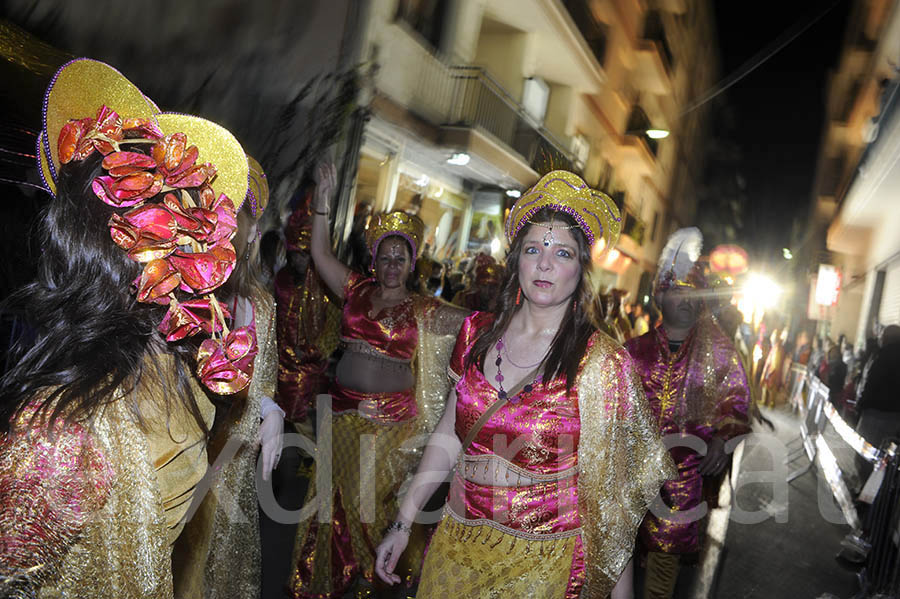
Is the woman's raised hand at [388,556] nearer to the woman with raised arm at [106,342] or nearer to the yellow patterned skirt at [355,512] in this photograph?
the woman with raised arm at [106,342]

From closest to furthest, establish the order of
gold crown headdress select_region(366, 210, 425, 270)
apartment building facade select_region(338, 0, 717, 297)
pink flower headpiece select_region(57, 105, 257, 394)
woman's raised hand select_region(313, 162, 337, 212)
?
pink flower headpiece select_region(57, 105, 257, 394) < woman's raised hand select_region(313, 162, 337, 212) < gold crown headdress select_region(366, 210, 425, 270) < apartment building facade select_region(338, 0, 717, 297)

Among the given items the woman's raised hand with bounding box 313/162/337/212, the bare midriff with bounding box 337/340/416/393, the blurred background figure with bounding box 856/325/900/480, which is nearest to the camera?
the woman's raised hand with bounding box 313/162/337/212

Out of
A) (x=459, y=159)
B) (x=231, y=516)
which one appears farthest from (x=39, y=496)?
(x=459, y=159)

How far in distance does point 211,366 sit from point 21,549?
0.47 m

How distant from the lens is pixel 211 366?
142 cm

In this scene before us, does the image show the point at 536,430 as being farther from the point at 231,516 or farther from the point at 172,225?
the point at 172,225

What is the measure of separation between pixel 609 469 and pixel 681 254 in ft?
8.41

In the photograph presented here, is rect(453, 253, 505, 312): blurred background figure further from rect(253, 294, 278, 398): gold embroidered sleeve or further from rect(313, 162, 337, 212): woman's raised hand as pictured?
rect(253, 294, 278, 398): gold embroidered sleeve

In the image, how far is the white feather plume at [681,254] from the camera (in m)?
4.41

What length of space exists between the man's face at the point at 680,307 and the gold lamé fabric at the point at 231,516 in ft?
8.93

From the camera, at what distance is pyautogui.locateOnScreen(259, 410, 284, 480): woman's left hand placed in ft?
7.68

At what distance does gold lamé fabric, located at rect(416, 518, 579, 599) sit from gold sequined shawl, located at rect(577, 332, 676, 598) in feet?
0.32

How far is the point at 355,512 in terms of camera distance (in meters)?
3.87

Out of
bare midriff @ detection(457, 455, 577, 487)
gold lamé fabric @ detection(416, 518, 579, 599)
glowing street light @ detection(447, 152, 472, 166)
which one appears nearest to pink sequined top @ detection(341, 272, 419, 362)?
bare midriff @ detection(457, 455, 577, 487)
